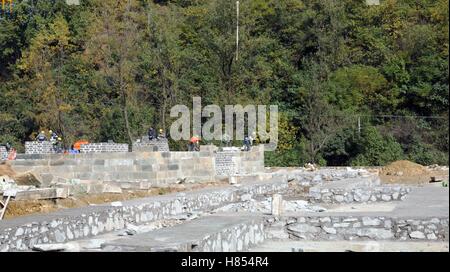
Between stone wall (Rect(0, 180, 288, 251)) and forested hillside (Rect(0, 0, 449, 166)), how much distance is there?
1811cm

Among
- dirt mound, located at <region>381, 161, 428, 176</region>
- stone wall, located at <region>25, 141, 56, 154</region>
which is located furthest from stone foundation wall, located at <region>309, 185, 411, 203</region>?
dirt mound, located at <region>381, 161, 428, 176</region>

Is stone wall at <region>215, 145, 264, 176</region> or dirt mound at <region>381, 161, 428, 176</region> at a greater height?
stone wall at <region>215, 145, 264, 176</region>

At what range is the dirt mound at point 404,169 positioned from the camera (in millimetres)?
28578

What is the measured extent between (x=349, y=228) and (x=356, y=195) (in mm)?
6970

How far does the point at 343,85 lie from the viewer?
3925cm

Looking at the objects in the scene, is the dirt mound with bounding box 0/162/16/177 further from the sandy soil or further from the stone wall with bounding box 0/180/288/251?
the sandy soil

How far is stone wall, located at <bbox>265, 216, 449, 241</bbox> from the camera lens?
11688 mm

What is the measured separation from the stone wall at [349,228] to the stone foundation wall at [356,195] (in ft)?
21.5

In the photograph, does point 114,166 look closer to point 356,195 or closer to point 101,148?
point 101,148

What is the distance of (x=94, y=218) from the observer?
1194 cm

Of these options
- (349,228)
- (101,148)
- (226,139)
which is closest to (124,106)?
(226,139)

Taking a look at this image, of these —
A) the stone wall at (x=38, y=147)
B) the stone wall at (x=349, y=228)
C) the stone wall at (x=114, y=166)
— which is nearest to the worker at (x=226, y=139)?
the stone wall at (x=38, y=147)
